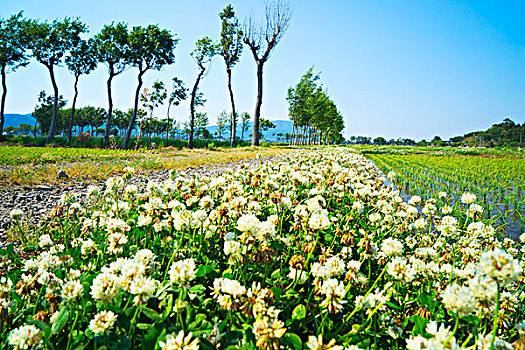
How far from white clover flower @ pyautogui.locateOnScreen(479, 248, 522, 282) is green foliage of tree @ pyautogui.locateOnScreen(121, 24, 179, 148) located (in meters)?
25.7

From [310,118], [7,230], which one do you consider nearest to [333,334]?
[7,230]

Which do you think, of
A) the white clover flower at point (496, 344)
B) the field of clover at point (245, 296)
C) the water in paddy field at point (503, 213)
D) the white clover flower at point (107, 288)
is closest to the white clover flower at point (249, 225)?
the field of clover at point (245, 296)

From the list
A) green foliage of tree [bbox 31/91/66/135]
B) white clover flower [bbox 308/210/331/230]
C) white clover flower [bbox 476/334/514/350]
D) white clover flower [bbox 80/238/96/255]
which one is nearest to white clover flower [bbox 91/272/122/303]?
white clover flower [bbox 80/238/96/255]

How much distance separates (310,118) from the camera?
131 feet

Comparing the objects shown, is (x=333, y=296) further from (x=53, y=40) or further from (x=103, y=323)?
(x=53, y=40)

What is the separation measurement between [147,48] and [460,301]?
1104 inches

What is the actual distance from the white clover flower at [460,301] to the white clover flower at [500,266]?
0.73ft

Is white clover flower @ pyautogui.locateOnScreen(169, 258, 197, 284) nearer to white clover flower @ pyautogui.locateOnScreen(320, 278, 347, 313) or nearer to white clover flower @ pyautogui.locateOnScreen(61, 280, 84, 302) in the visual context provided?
white clover flower @ pyautogui.locateOnScreen(61, 280, 84, 302)

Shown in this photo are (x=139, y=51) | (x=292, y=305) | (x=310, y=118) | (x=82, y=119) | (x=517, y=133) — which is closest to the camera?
(x=292, y=305)

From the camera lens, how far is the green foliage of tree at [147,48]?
23.6 meters

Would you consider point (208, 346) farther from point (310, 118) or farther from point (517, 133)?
point (517, 133)

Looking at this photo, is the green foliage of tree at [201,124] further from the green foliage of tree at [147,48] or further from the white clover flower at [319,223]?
the white clover flower at [319,223]

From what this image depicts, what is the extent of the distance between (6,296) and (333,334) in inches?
72.8

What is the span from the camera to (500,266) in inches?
39.8
